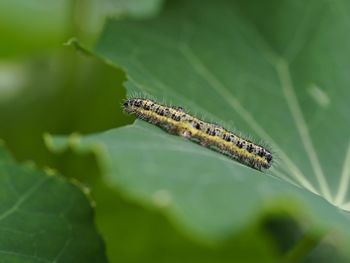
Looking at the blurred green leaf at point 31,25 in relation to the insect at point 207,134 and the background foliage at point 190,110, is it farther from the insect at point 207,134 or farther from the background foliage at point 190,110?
the insect at point 207,134

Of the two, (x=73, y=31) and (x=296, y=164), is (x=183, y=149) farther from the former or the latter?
(x=73, y=31)

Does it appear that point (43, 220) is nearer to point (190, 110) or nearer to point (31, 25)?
point (190, 110)

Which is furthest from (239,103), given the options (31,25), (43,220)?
(31,25)

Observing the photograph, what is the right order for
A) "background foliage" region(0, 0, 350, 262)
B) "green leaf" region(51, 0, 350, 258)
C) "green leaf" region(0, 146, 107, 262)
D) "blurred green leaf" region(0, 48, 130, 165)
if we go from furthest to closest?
"blurred green leaf" region(0, 48, 130, 165), "green leaf" region(0, 146, 107, 262), "background foliage" region(0, 0, 350, 262), "green leaf" region(51, 0, 350, 258)

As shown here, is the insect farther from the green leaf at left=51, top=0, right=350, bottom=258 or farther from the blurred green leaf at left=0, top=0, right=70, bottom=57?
the blurred green leaf at left=0, top=0, right=70, bottom=57

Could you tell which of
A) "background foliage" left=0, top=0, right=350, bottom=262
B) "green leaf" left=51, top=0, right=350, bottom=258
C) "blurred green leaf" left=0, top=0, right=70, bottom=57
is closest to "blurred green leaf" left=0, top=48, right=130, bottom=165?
"background foliage" left=0, top=0, right=350, bottom=262

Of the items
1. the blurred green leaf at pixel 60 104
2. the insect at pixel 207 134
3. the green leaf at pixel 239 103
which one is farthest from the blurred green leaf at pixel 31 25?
the insect at pixel 207 134
